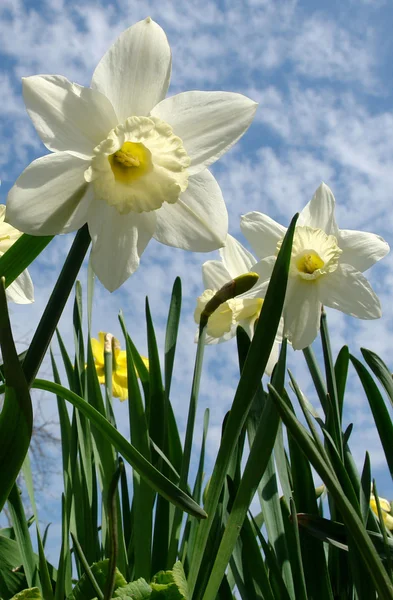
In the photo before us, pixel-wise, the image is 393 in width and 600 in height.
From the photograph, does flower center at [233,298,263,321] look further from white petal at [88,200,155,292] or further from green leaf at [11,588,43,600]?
green leaf at [11,588,43,600]

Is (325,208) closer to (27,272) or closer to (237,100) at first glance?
(237,100)

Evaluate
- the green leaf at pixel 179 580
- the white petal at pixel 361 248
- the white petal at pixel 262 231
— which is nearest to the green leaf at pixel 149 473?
the green leaf at pixel 179 580

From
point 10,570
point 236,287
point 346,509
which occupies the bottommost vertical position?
point 10,570

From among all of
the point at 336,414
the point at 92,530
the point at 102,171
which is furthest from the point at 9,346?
the point at 92,530

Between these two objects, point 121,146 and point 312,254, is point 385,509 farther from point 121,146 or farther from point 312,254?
point 121,146

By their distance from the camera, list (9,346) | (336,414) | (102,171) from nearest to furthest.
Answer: (9,346) → (102,171) → (336,414)

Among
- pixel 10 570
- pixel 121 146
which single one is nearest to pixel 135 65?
pixel 121 146

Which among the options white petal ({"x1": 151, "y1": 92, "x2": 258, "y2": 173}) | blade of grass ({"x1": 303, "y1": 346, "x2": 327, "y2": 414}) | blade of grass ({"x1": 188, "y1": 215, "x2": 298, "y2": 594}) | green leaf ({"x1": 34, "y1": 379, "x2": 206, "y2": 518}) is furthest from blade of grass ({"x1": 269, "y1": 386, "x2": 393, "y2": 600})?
blade of grass ({"x1": 303, "y1": 346, "x2": 327, "y2": 414})
